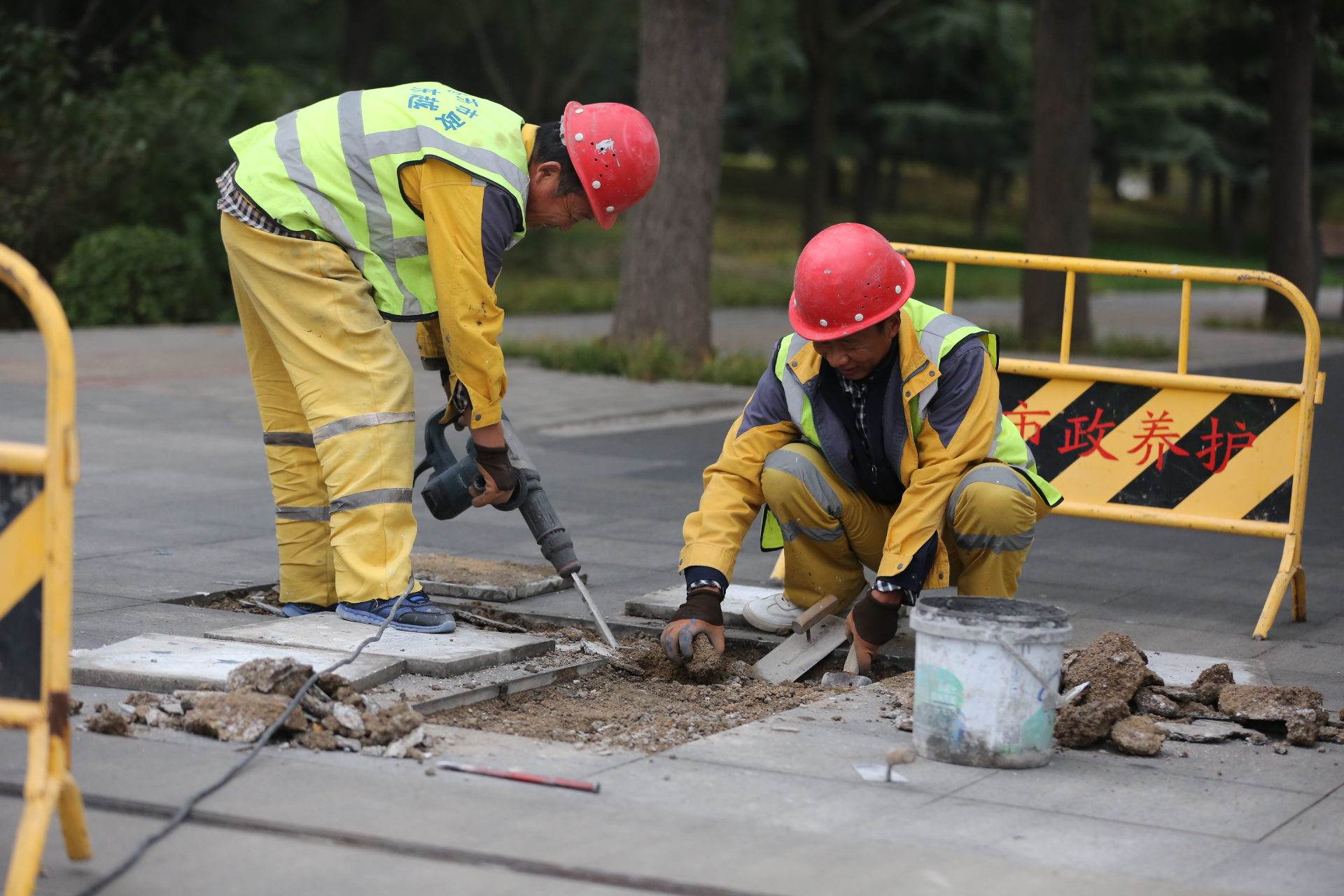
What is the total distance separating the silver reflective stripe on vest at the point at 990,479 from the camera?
14.9 ft

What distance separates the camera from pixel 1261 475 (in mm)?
5742

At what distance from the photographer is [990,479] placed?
454 cm

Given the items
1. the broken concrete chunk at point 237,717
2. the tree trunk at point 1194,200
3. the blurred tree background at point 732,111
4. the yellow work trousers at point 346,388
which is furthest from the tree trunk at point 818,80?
the tree trunk at point 1194,200

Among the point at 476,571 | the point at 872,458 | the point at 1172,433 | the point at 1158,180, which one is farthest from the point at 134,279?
the point at 1158,180

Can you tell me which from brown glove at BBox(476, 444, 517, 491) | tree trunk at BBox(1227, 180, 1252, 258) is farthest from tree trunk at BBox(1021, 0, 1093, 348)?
tree trunk at BBox(1227, 180, 1252, 258)

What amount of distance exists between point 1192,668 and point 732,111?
3569cm

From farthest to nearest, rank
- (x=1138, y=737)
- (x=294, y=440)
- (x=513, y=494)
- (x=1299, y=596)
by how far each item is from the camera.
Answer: (x=1299, y=596), (x=294, y=440), (x=513, y=494), (x=1138, y=737)

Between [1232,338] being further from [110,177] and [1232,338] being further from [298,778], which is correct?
[298,778]

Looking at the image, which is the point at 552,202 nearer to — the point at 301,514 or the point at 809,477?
the point at 809,477

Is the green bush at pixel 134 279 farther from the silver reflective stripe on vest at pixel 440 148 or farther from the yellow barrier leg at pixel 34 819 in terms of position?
the yellow barrier leg at pixel 34 819

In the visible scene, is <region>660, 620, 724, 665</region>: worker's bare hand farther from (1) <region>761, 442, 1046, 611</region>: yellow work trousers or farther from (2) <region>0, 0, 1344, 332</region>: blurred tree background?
(2) <region>0, 0, 1344, 332</region>: blurred tree background

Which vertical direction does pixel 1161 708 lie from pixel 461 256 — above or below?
below

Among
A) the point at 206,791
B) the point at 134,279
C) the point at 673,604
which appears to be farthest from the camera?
the point at 134,279

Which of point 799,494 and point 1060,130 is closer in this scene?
point 799,494
